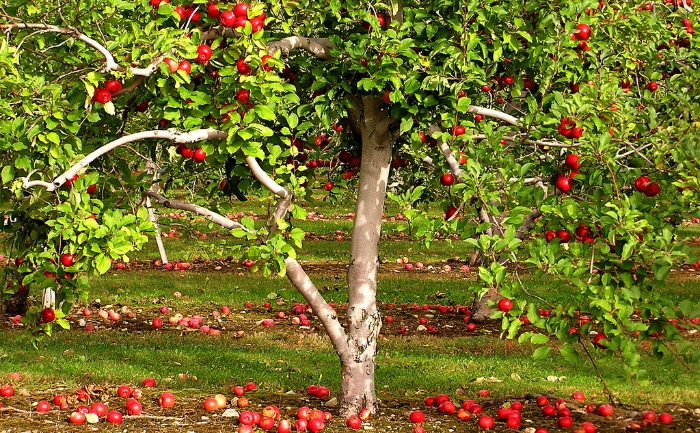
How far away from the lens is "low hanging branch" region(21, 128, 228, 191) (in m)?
4.76

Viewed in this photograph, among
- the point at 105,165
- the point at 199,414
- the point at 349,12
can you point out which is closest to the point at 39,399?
the point at 199,414

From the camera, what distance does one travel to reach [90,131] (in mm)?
6453

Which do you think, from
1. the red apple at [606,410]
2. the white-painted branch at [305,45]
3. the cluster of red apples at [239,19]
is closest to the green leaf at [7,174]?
the cluster of red apples at [239,19]

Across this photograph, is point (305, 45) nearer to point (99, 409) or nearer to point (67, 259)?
point (67, 259)

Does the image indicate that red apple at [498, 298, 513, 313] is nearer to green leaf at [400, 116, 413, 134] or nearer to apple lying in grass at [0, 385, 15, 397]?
green leaf at [400, 116, 413, 134]

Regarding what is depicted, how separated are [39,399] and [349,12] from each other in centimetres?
434

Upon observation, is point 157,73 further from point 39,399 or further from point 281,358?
point 281,358

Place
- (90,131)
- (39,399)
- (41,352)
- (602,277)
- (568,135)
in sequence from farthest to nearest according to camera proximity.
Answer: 1. (41,352)
2. (39,399)
3. (90,131)
4. (568,135)
5. (602,277)

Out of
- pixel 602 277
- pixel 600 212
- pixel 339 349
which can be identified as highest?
pixel 600 212

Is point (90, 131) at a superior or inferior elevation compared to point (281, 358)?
superior

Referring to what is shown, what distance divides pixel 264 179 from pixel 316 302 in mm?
1180

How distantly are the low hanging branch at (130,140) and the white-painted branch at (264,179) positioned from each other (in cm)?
26

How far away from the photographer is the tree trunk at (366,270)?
667cm

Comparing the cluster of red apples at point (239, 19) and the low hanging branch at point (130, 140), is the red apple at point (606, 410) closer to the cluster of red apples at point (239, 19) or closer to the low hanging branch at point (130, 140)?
the low hanging branch at point (130, 140)
